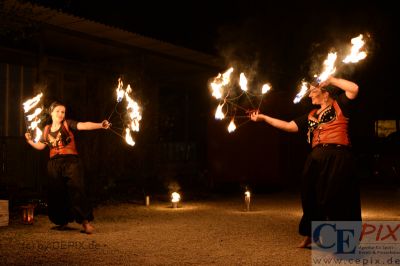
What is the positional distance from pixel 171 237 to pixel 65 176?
1883 millimetres

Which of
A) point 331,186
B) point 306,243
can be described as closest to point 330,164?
point 331,186

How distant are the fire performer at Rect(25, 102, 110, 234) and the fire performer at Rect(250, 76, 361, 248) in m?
3.32

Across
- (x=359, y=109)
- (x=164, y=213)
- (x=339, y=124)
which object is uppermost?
(x=359, y=109)

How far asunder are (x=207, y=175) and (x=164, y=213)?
504cm

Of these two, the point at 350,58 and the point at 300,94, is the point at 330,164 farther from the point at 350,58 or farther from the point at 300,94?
the point at 350,58

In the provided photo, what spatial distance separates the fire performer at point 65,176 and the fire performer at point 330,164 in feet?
10.9

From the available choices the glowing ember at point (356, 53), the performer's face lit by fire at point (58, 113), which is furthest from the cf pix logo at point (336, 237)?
the performer's face lit by fire at point (58, 113)

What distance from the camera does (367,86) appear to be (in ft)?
78.2

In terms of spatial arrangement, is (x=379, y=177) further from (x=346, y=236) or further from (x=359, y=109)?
(x=346, y=236)

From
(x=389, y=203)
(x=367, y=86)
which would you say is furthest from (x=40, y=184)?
(x=367, y=86)

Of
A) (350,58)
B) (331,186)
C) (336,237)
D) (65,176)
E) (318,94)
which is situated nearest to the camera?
(331,186)

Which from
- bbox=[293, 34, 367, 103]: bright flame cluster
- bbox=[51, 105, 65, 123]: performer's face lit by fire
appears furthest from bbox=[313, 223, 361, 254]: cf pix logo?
bbox=[51, 105, 65, 123]: performer's face lit by fire

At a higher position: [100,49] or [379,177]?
[100,49]

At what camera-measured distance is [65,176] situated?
8.32 m
